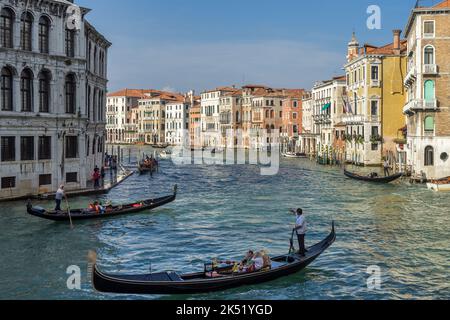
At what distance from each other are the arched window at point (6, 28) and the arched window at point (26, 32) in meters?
0.40

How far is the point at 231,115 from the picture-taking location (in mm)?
80375

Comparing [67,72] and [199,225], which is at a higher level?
[67,72]

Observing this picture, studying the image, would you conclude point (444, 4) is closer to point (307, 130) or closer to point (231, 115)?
point (307, 130)

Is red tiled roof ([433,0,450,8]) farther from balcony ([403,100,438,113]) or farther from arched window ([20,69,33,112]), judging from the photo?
arched window ([20,69,33,112])

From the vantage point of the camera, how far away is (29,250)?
1363 cm

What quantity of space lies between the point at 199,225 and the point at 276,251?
4.09m

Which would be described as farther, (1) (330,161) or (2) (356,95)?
(1) (330,161)

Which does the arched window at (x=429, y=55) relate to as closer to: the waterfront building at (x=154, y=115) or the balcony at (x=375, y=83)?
the balcony at (x=375, y=83)

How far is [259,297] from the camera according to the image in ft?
34.4

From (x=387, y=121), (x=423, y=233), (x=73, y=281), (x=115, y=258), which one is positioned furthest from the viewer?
(x=387, y=121)
